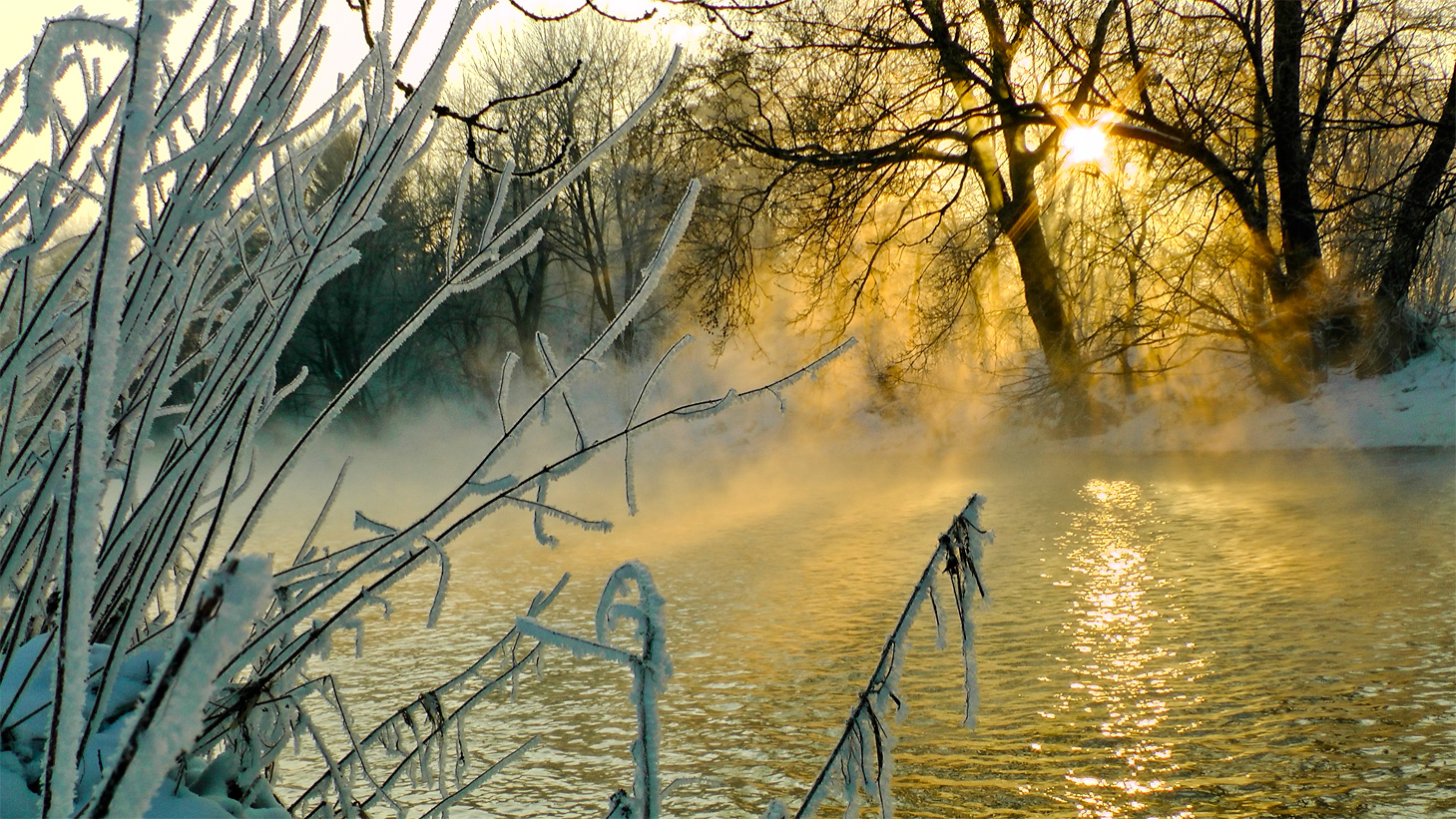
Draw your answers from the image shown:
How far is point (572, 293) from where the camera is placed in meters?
27.9

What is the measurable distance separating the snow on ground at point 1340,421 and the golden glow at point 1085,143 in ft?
9.84

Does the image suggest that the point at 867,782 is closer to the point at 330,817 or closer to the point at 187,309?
the point at 330,817

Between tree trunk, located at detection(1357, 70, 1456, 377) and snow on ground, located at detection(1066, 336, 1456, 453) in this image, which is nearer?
tree trunk, located at detection(1357, 70, 1456, 377)

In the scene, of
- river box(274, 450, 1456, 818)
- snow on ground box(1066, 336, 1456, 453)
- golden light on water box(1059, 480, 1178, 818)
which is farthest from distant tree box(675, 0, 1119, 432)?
golden light on water box(1059, 480, 1178, 818)

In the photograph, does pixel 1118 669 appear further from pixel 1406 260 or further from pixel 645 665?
pixel 1406 260

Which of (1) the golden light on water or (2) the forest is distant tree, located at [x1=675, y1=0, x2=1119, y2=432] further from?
(1) the golden light on water

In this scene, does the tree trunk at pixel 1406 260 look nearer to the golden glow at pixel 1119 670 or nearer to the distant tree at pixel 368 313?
the golden glow at pixel 1119 670

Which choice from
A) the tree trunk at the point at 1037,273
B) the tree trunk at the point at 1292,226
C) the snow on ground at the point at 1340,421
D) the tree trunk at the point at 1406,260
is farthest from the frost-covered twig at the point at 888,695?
the tree trunk at the point at 1037,273

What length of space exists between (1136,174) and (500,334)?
17456mm

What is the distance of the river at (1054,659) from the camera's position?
3.25 m

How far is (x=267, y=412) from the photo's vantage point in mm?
1238

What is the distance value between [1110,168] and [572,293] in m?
17.1

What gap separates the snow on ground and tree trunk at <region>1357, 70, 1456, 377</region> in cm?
18

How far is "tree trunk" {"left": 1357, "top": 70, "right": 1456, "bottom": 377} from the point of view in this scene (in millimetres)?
9289
